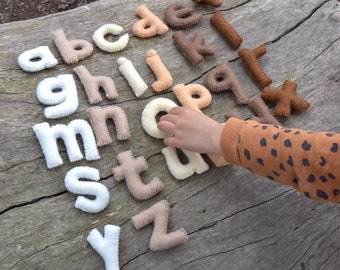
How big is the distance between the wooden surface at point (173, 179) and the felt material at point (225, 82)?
32 millimetres

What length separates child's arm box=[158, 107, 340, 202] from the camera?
4.08ft

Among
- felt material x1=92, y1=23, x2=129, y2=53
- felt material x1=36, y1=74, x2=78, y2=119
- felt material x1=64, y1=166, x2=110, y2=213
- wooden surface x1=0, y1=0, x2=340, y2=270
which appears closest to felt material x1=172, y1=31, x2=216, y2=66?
wooden surface x1=0, y1=0, x2=340, y2=270

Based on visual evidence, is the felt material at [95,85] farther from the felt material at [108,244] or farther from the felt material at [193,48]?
the felt material at [108,244]

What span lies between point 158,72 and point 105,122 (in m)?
0.27

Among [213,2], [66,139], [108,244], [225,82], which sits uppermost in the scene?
[213,2]

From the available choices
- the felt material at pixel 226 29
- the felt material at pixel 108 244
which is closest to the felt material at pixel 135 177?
the felt material at pixel 108 244

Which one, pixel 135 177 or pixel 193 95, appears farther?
pixel 193 95

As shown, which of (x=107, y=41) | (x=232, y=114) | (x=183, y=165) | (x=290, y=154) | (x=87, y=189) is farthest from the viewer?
(x=107, y=41)

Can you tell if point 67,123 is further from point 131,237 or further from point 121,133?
point 131,237

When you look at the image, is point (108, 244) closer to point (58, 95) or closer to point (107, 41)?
point (58, 95)

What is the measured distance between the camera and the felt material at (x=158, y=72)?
5.33 feet

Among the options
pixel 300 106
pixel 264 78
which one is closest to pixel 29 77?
pixel 264 78

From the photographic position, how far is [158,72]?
5.44 ft

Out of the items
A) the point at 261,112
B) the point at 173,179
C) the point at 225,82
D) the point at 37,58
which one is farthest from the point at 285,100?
the point at 37,58
